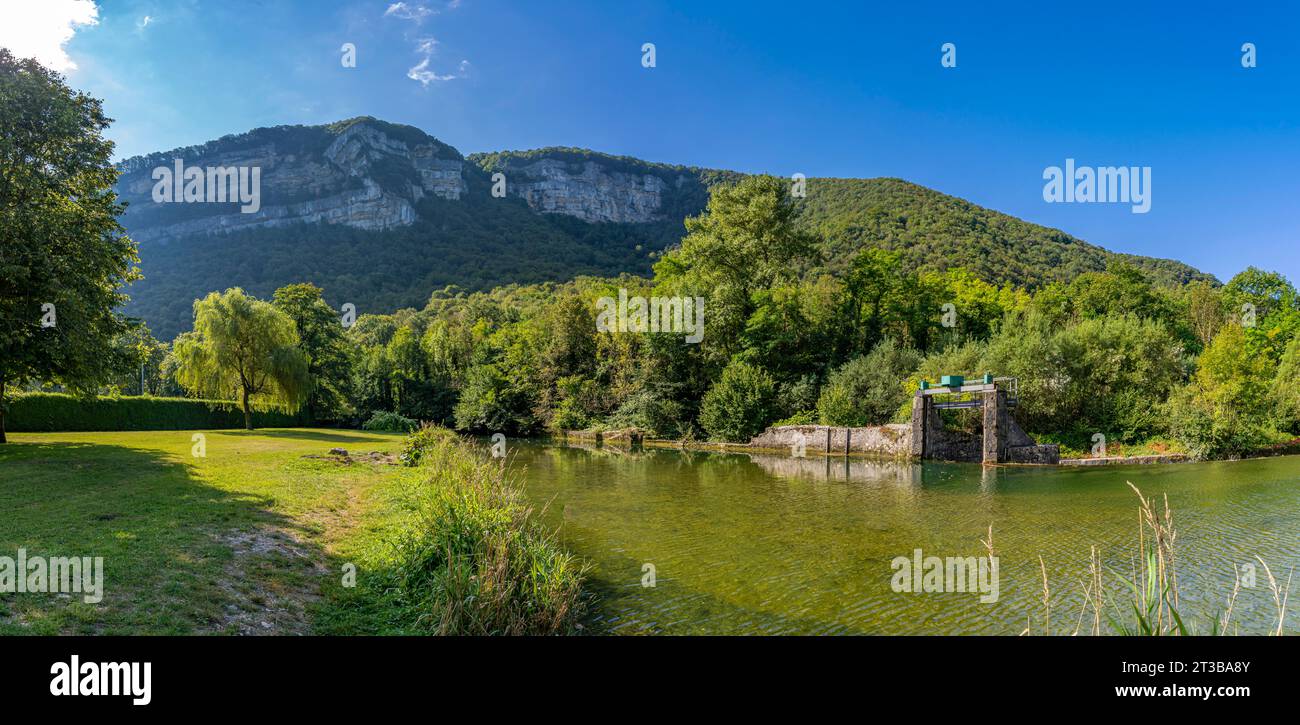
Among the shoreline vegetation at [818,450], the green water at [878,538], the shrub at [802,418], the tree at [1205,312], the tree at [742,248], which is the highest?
the tree at [742,248]

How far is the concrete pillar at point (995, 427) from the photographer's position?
95.7 ft

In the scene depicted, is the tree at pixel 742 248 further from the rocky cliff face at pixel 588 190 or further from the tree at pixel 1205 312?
the rocky cliff face at pixel 588 190

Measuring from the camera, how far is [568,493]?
19.3m

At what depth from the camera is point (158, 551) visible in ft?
25.3

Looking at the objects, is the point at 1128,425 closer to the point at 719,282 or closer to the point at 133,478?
the point at 719,282

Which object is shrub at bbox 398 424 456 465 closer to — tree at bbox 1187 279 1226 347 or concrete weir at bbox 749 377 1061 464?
concrete weir at bbox 749 377 1061 464

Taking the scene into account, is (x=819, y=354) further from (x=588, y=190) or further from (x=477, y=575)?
(x=588, y=190)

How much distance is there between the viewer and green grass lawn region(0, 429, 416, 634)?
597 centimetres

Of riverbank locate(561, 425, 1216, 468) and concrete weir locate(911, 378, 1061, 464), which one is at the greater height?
concrete weir locate(911, 378, 1061, 464)

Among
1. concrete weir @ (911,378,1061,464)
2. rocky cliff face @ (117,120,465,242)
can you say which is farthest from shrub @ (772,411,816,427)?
rocky cliff face @ (117,120,465,242)

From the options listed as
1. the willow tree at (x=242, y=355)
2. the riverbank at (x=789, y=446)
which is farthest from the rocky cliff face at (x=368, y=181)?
the riverbank at (x=789, y=446)

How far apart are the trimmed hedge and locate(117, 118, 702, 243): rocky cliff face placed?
8934cm

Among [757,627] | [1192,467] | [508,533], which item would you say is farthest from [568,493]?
[1192,467]

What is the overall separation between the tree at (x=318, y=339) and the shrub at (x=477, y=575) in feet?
132
